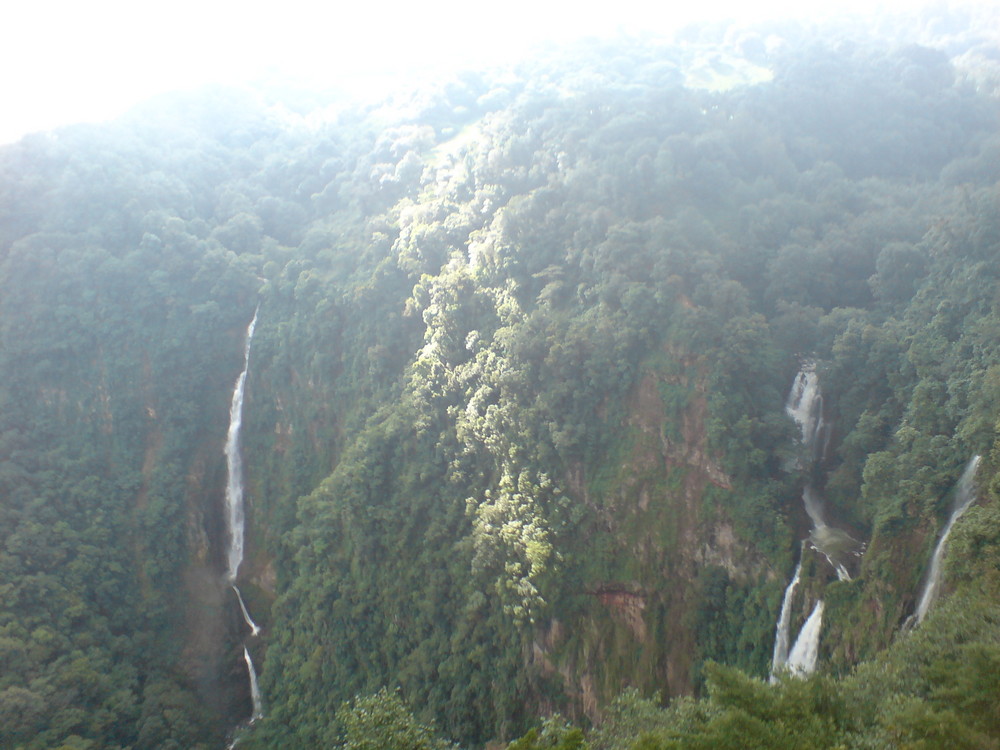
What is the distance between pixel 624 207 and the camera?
31.4 metres

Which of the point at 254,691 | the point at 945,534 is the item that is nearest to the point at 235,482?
the point at 254,691

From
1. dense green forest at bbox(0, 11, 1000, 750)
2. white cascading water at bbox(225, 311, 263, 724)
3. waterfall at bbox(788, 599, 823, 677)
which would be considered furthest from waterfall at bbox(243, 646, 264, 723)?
waterfall at bbox(788, 599, 823, 677)

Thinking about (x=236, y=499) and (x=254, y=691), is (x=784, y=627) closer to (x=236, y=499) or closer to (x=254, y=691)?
(x=254, y=691)

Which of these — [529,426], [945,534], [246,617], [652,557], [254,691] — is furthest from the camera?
[246,617]

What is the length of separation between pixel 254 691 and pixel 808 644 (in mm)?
23817

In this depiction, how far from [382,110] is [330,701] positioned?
142 ft

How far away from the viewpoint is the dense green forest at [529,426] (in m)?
19.7

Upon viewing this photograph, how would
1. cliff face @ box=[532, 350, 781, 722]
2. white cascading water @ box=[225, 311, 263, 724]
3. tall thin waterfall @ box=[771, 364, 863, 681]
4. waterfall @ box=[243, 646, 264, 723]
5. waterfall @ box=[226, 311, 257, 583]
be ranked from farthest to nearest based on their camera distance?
Answer: waterfall @ box=[226, 311, 257, 583]
white cascading water @ box=[225, 311, 263, 724]
waterfall @ box=[243, 646, 264, 723]
cliff face @ box=[532, 350, 781, 722]
tall thin waterfall @ box=[771, 364, 863, 681]

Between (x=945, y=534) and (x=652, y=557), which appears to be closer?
(x=945, y=534)

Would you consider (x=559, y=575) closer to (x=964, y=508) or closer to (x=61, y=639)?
(x=964, y=508)

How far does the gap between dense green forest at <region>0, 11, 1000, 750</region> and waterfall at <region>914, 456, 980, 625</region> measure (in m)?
0.30

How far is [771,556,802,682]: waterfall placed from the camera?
2030 cm

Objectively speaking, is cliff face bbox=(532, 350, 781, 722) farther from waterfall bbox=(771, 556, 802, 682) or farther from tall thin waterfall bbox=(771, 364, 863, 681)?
tall thin waterfall bbox=(771, 364, 863, 681)

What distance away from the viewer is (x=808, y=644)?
19.6 m
